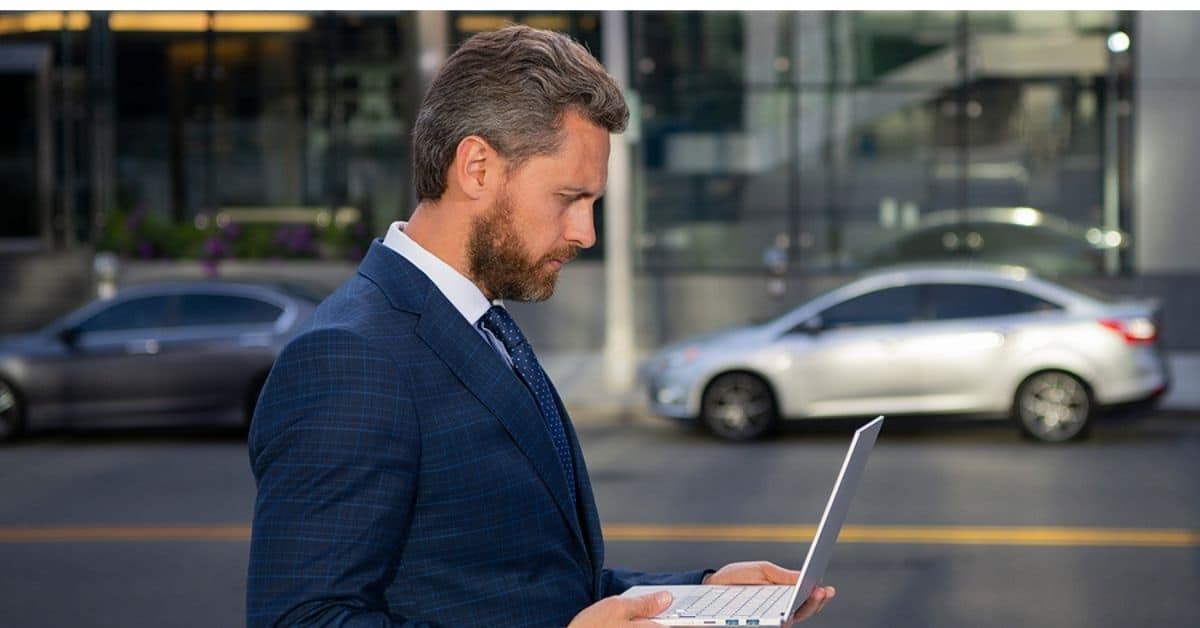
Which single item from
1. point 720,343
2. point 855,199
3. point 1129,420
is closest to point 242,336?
point 720,343

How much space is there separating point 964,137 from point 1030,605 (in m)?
14.4

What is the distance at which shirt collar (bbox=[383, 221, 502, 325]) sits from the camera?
7.74 feet

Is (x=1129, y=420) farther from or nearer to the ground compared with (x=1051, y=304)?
nearer to the ground

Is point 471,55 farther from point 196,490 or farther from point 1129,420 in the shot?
point 1129,420

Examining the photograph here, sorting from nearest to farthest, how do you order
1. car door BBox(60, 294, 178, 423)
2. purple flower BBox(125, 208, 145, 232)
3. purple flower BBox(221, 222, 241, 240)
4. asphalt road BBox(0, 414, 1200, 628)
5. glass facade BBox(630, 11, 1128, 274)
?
asphalt road BBox(0, 414, 1200, 628)
car door BBox(60, 294, 178, 423)
glass facade BBox(630, 11, 1128, 274)
purple flower BBox(221, 222, 241, 240)
purple flower BBox(125, 208, 145, 232)

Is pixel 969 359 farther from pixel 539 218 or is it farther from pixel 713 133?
pixel 539 218

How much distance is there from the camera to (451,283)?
2.36 m

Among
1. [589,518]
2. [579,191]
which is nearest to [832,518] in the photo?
[589,518]

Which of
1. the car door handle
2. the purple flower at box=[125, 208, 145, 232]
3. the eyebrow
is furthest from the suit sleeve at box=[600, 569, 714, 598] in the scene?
the purple flower at box=[125, 208, 145, 232]

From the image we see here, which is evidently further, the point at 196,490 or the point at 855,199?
the point at 855,199

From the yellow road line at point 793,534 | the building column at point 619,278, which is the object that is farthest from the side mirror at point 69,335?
the building column at point 619,278

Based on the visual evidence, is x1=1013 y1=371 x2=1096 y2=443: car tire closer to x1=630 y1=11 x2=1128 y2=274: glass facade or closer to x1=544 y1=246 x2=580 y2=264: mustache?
x1=630 y1=11 x2=1128 y2=274: glass facade

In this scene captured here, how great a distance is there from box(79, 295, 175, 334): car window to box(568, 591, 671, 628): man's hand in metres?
13.0

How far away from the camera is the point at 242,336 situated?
14.4 metres
